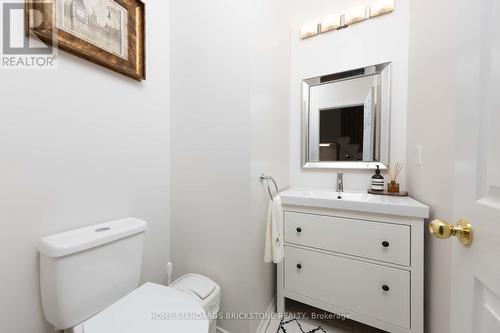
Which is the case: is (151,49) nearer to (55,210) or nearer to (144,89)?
(144,89)

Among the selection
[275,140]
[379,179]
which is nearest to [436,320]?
[379,179]

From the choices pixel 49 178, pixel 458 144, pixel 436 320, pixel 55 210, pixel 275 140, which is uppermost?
pixel 275 140

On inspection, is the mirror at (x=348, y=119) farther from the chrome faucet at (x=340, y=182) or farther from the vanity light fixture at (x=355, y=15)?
the vanity light fixture at (x=355, y=15)

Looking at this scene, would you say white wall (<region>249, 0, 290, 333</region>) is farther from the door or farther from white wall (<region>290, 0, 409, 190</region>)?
the door

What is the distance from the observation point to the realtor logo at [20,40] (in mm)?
748

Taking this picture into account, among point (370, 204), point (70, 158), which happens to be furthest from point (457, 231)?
point (70, 158)

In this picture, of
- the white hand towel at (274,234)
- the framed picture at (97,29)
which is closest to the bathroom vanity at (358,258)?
the white hand towel at (274,234)

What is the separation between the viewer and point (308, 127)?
1.74 meters

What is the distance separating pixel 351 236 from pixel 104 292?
48.9 inches

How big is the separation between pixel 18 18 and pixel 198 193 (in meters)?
1.05

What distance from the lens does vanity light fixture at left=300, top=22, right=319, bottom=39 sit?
1.67 m

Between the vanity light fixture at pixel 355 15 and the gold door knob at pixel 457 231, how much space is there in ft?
5.29

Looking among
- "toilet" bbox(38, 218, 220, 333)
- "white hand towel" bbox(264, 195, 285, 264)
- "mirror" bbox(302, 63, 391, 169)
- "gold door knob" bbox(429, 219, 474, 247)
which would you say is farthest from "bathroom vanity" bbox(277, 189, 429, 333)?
"toilet" bbox(38, 218, 220, 333)

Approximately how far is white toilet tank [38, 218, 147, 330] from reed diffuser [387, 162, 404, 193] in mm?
1579
